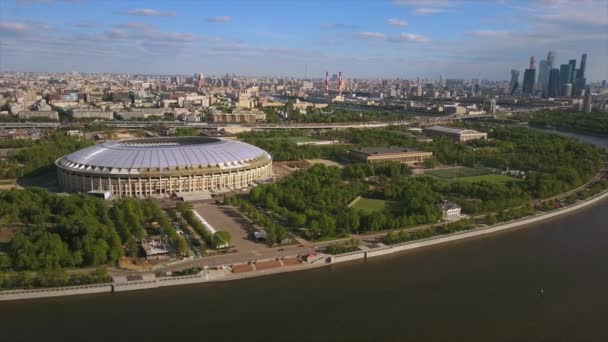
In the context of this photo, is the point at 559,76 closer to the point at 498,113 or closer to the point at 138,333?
the point at 498,113

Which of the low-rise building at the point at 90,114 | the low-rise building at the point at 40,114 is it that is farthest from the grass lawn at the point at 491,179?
the low-rise building at the point at 40,114

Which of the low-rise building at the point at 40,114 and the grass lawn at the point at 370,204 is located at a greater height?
the low-rise building at the point at 40,114

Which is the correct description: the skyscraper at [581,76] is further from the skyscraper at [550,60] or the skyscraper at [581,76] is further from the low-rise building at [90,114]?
the low-rise building at [90,114]

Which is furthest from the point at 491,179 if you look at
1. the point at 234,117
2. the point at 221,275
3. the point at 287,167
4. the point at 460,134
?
the point at 234,117

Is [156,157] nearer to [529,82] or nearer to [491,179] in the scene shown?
[491,179]

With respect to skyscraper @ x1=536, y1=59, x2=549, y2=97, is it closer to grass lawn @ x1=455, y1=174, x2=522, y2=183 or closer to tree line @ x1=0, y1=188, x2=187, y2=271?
grass lawn @ x1=455, y1=174, x2=522, y2=183
